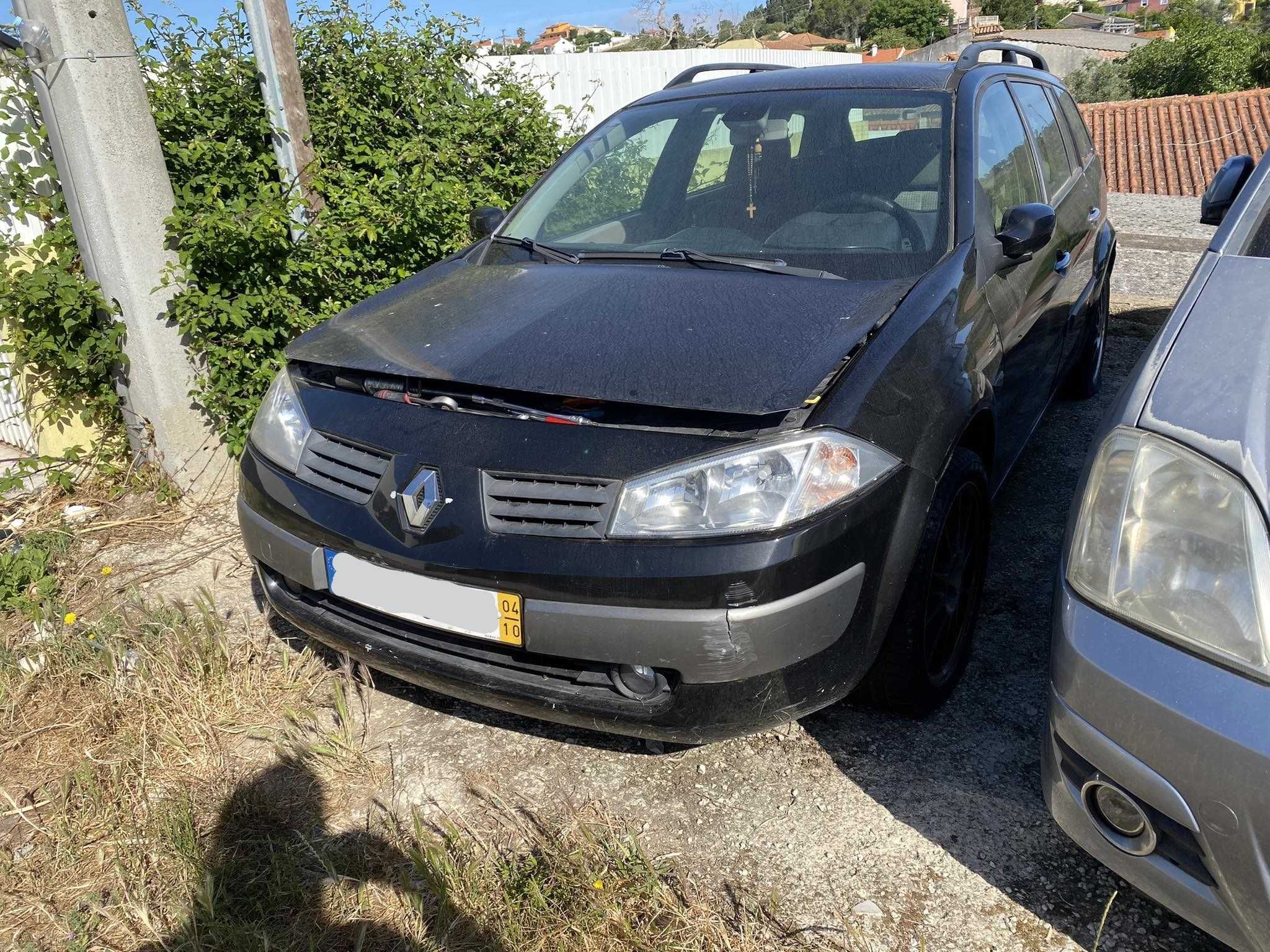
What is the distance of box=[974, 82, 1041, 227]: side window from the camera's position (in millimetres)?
2959

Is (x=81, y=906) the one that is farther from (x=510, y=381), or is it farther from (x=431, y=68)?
(x=431, y=68)

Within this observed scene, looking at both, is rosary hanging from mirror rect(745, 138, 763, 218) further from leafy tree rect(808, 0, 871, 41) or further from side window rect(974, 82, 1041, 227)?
leafy tree rect(808, 0, 871, 41)

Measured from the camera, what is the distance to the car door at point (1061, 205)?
358 centimetres

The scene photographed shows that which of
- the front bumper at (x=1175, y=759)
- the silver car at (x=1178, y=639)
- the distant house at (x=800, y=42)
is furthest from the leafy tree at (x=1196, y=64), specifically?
the front bumper at (x=1175, y=759)

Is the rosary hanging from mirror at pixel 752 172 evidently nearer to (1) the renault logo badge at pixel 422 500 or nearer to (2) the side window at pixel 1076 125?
(1) the renault logo badge at pixel 422 500

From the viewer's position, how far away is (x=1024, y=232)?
278 cm

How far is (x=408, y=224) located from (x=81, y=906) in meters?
3.29

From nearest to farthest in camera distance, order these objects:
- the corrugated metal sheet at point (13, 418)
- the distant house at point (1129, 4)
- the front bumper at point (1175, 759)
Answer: the front bumper at point (1175, 759) → the corrugated metal sheet at point (13, 418) → the distant house at point (1129, 4)

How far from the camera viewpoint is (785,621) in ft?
6.31

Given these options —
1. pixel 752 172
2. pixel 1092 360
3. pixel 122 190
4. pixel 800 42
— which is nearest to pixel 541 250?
pixel 752 172

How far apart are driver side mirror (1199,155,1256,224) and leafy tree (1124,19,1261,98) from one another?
3806cm

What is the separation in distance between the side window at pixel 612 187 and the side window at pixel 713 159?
0.20 m

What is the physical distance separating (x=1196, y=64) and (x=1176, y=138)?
27.1m

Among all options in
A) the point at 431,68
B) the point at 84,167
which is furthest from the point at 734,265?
the point at 431,68
